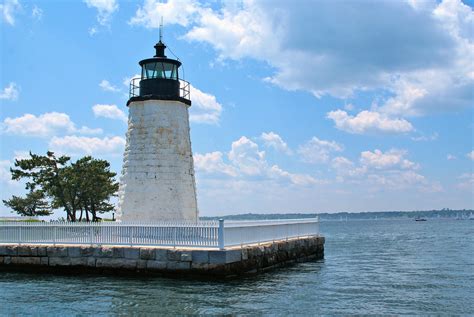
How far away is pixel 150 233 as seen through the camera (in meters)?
17.7

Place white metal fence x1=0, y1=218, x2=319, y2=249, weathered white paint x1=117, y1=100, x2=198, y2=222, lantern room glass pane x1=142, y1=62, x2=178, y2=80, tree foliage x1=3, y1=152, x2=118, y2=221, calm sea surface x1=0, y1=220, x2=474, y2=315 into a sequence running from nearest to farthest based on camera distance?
1. calm sea surface x1=0, y1=220, x2=474, y2=315
2. white metal fence x1=0, y1=218, x2=319, y2=249
3. weathered white paint x1=117, y1=100, x2=198, y2=222
4. lantern room glass pane x1=142, y1=62, x2=178, y2=80
5. tree foliage x1=3, y1=152, x2=118, y2=221

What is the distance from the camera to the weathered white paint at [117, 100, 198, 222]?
22297mm

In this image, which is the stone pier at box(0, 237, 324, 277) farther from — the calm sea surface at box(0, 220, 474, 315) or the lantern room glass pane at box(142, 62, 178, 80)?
the lantern room glass pane at box(142, 62, 178, 80)

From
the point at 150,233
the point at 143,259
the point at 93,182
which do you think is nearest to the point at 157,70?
the point at 150,233

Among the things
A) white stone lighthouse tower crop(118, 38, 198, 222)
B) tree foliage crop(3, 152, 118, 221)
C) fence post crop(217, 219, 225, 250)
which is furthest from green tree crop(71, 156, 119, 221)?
fence post crop(217, 219, 225, 250)

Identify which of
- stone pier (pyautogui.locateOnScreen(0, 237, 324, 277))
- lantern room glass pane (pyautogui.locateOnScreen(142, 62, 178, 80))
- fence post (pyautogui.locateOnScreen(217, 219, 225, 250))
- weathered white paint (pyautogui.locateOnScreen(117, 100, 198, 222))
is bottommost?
stone pier (pyautogui.locateOnScreen(0, 237, 324, 277))

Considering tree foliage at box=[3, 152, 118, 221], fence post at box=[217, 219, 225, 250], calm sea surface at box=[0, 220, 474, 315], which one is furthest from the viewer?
tree foliage at box=[3, 152, 118, 221]

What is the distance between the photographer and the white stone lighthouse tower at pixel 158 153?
22.3 m

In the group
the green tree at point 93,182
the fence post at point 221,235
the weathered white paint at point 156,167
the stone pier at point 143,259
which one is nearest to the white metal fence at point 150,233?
the fence post at point 221,235

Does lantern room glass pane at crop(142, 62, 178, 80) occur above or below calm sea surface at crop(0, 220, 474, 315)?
above

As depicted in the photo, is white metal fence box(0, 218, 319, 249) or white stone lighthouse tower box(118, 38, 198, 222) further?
white stone lighthouse tower box(118, 38, 198, 222)

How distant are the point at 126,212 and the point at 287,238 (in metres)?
7.24

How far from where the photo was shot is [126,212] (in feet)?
73.9

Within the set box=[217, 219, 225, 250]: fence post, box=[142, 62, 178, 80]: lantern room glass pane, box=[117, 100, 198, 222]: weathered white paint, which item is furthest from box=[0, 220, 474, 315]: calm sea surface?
box=[142, 62, 178, 80]: lantern room glass pane
